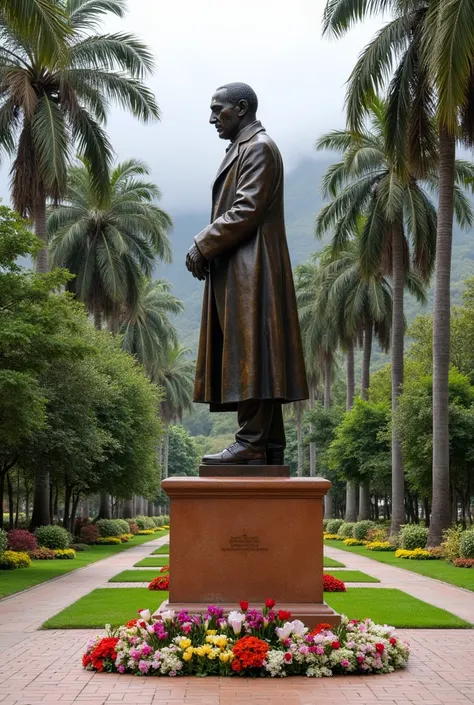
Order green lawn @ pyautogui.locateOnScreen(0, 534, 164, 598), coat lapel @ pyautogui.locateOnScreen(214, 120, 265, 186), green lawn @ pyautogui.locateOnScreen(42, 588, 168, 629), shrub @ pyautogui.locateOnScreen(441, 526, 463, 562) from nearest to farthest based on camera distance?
coat lapel @ pyautogui.locateOnScreen(214, 120, 265, 186) < green lawn @ pyautogui.locateOnScreen(42, 588, 168, 629) < green lawn @ pyautogui.locateOnScreen(0, 534, 164, 598) < shrub @ pyautogui.locateOnScreen(441, 526, 463, 562)

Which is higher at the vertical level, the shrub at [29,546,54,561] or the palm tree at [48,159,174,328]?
the palm tree at [48,159,174,328]

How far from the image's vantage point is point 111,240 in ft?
129

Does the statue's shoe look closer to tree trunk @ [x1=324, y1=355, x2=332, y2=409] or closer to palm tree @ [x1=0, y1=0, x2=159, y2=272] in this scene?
palm tree @ [x1=0, y1=0, x2=159, y2=272]

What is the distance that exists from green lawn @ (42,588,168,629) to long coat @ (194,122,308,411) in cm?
420

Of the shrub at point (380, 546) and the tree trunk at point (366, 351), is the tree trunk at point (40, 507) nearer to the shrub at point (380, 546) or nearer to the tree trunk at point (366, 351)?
the shrub at point (380, 546)

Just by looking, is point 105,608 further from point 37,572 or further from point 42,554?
point 42,554

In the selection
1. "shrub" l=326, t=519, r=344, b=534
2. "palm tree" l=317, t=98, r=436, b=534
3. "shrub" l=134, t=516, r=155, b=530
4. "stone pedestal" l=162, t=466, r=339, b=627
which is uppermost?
"palm tree" l=317, t=98, r=436, b=534

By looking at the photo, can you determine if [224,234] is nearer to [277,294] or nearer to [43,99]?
[277,294]

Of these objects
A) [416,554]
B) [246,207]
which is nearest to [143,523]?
[416,554]

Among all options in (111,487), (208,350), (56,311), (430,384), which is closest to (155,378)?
(111,487)

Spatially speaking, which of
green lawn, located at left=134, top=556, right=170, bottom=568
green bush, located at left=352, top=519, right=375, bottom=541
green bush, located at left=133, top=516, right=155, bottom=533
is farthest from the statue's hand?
green bush, located at left=133, top=516, right=155, bottom=533

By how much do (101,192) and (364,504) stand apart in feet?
74.4

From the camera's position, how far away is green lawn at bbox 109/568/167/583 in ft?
60.7

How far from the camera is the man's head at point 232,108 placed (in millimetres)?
8180
